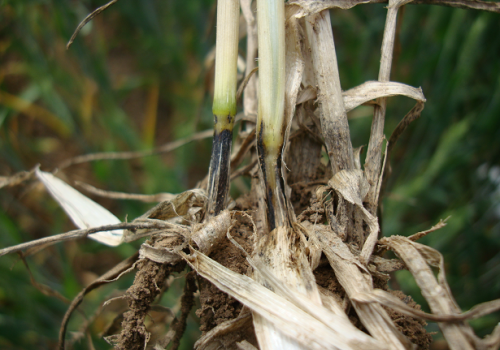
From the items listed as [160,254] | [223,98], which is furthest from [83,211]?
[223,98]

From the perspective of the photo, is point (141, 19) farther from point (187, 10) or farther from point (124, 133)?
point (124, 133)

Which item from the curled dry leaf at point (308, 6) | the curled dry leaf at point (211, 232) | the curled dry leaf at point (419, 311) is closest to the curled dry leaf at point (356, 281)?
the curled dry leaf at point (419, 311)

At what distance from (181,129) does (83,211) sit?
93cm

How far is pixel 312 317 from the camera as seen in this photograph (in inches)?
15.1

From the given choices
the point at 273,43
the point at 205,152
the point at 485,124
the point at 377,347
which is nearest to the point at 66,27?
the point at 205,152

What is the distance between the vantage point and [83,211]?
0.60 metres

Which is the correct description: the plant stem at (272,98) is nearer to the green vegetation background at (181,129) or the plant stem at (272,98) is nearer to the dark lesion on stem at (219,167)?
the dark lesion on stem at (219,167)

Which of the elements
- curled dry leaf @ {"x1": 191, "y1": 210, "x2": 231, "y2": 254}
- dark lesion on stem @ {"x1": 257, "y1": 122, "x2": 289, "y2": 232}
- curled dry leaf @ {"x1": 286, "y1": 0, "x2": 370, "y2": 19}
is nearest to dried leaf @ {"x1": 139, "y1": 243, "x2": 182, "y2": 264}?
curled dry leaf @ {"x1": 191, "y1": 210, "x2": 231, "y2": 254}

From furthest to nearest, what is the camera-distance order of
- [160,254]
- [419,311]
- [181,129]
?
1. [181,129]
2. [160,254]
3. [419,311]

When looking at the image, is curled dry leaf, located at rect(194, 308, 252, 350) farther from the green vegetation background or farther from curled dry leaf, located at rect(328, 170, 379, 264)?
the green vegetation background

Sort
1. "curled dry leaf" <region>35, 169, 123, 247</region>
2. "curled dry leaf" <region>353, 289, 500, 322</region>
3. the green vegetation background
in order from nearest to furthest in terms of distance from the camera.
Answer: "curled dry leaf" <region>353, 289, 500, 322</region> < "curled dry leaf" <region>35, 169, 123, 247</region> < the green vegetation background

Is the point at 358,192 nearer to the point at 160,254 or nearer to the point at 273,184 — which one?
the point at 273,184

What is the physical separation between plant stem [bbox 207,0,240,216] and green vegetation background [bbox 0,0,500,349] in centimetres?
44

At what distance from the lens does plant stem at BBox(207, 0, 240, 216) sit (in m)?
0.47
